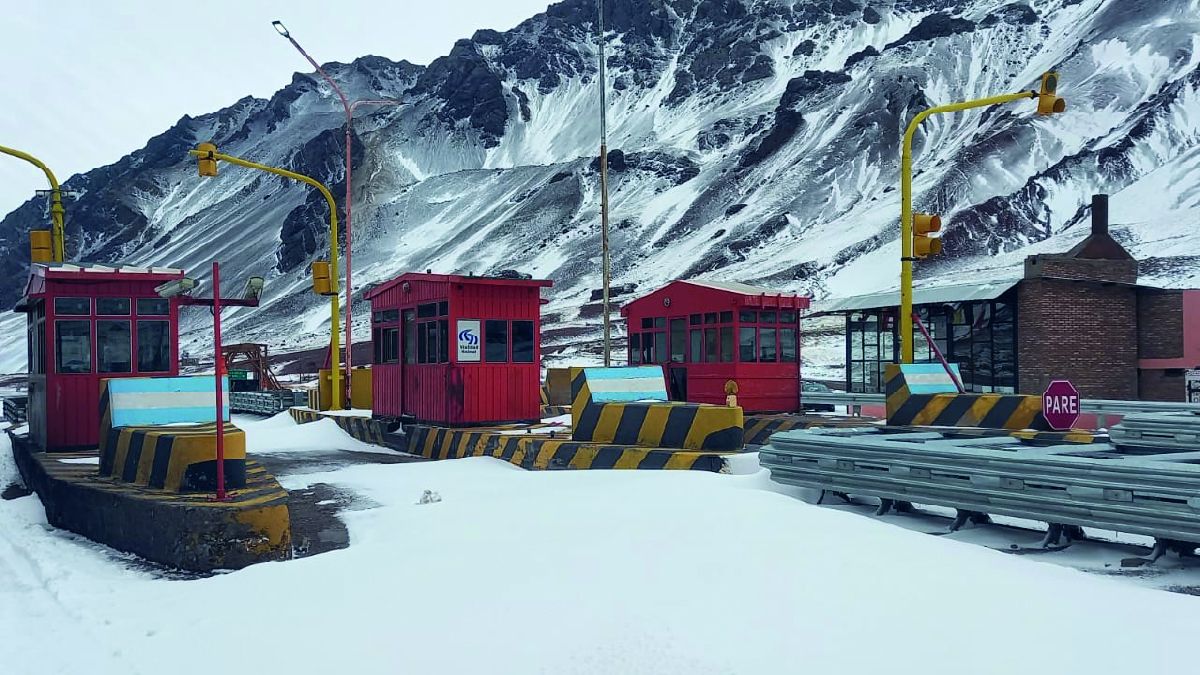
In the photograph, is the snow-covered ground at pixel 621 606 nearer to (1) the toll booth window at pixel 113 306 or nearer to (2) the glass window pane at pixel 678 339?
(1) the toll booth window at pixel 113 306

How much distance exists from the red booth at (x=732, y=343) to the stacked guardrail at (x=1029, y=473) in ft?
25.2

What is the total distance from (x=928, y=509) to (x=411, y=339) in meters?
10.3

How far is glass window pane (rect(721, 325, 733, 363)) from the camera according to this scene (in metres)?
17.3

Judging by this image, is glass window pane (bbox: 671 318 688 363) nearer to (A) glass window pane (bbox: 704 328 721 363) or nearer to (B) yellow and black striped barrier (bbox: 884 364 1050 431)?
(A) glass window pane (bbox: 704 328 721 363)

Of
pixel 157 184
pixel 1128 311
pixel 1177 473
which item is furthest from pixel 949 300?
pixel 157 184

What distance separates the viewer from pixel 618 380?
43.0 feet

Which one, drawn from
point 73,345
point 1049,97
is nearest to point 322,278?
point 73,345

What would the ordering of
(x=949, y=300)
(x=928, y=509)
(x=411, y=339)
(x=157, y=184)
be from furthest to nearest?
(x=157, y=184)
(x=949, y=300)
(x=411, y=339)
(x=928, y=509)

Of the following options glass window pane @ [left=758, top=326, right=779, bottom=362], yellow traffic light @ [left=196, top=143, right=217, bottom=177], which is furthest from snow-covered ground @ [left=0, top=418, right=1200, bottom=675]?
yellow traffic light @ [left=196, top=143, right=217, bottom=177]

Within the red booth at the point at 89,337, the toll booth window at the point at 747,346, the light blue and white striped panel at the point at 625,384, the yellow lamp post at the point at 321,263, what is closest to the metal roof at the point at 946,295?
the toll booth window at the point at 747,346

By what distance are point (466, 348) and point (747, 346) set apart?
202 inches

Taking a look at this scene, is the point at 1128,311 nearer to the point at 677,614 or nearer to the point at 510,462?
the point at 510,462

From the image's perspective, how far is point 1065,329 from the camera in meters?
21.9

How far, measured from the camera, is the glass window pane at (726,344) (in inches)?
681
